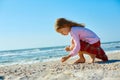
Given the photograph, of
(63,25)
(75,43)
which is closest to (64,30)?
(63,25)

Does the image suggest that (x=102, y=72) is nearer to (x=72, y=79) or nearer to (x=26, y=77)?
(x=72, y=79)

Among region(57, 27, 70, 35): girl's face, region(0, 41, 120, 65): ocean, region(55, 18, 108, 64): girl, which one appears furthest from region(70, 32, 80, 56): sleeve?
region(0, 41, 120, 65): ocean

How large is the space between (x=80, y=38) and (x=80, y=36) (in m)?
0.05

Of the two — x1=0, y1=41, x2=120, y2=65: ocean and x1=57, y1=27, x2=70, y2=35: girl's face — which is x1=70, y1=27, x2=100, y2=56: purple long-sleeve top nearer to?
x1=57, y1=27, x2=70, y2=35: girl's face

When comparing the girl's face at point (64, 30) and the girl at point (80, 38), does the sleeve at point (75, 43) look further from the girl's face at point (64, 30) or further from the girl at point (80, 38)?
the girl's face at point (64, 30)

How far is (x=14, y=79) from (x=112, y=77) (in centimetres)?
160

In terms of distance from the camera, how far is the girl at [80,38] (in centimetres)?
569

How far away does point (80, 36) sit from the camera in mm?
5898

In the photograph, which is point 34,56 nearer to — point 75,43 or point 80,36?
point 80,36

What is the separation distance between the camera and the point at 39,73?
4.77 metres

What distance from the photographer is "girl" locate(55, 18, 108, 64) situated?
5.69 m

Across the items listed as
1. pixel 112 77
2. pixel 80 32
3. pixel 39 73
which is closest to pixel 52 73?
pixel 39 73

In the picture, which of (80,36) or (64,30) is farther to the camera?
(80,36)

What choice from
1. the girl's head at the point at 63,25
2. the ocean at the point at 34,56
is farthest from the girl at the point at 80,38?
the ocean at the point at 34,56
